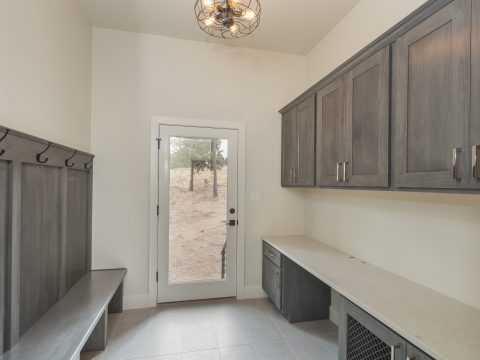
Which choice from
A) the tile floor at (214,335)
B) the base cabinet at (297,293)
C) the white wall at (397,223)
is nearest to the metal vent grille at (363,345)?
the white wall at (397,223)

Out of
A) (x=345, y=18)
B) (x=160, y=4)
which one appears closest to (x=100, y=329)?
(x=160, y=4)

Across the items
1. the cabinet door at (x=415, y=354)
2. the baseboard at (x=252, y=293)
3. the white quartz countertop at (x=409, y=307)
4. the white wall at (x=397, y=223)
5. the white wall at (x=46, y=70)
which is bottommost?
the baseboard at (x=252, y=293)

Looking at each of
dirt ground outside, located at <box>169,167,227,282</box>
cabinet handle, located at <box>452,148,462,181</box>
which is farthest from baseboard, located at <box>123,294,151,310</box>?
Answer: cabinet handle, located at <box>452,148,462,181</box>

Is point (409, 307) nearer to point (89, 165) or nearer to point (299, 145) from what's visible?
point (299, 145)

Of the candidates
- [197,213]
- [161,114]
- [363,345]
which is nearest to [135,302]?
[197,213]

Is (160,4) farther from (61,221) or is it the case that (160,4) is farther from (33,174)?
(61,221)

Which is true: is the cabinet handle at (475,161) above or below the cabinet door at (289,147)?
below

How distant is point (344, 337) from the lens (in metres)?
1.65

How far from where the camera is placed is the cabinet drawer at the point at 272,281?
276cm

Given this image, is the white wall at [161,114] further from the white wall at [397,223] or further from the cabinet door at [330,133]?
the cabinet door at [330,133]

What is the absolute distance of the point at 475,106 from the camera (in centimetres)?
108

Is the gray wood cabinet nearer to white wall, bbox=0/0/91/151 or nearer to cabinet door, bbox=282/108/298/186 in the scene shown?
cabinet door, bbox=282/108/298/186

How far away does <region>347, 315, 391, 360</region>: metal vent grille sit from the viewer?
1409mm

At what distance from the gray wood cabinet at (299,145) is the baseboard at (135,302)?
2.15 meters
